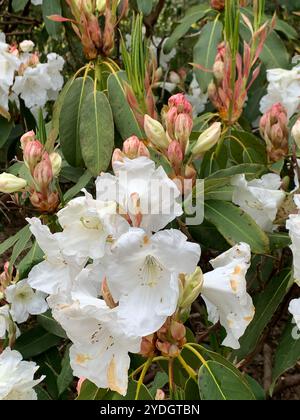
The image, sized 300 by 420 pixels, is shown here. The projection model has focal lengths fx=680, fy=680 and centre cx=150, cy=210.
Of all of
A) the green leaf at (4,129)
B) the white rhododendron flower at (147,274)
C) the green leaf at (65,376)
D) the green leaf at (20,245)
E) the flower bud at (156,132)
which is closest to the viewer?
the white rhododendron flower at (147,274)

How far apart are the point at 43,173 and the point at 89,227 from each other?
412 millimetres

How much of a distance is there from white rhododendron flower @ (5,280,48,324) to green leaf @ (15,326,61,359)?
77 millimetres

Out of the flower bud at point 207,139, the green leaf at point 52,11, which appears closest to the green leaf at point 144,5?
the green leaf at point 52,11

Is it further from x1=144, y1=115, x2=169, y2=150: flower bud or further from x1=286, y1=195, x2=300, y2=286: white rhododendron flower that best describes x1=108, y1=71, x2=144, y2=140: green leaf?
x1=286, y1=195, x2=300, y2=286: white rhododendron flower

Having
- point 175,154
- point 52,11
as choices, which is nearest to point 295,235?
point 175,154

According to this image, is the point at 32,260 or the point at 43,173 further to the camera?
the point at 32,260

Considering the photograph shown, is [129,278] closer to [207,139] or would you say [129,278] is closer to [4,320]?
[207,139]

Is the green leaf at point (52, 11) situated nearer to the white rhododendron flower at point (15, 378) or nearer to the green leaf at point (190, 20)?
the green leaf at point (190, 20)

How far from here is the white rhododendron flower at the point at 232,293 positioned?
43.3 inches

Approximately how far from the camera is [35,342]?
1873 mm

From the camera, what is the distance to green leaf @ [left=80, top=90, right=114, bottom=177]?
1.57m

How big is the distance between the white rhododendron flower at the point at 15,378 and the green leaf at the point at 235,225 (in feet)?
1.61
